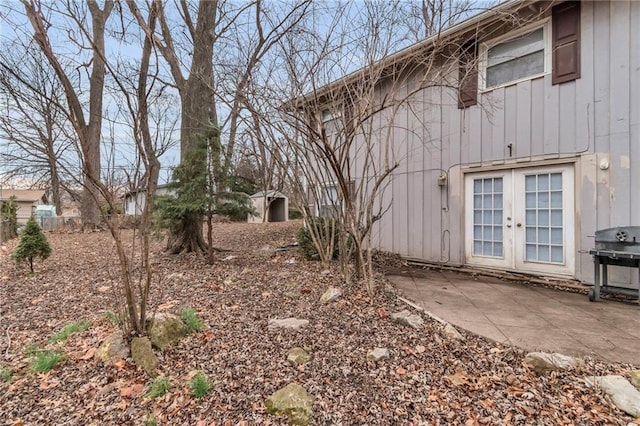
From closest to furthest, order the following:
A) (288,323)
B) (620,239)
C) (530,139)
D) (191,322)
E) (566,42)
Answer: (191,322) → (288,323) → (620,239) → (566,42) → (530,139)

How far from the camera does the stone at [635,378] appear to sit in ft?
7.05

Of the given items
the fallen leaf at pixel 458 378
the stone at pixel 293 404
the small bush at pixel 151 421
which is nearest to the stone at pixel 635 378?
the fallen leaf at pixel 458 378

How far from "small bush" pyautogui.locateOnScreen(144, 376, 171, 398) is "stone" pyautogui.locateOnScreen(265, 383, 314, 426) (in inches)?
29.2

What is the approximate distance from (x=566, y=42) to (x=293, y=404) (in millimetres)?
5669

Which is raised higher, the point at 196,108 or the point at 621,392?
the point at 196,108

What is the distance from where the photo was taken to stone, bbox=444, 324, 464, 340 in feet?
9.30

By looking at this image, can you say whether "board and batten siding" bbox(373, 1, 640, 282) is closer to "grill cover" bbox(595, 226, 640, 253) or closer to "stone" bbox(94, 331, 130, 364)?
"grill cover" bbox(595, 226, 640, 253)

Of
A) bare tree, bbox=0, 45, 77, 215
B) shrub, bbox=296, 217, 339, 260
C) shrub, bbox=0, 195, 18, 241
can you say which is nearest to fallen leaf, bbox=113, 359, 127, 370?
bare tree, bbox=0, 45, 77, 215

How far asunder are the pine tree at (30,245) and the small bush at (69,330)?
3.21 meters

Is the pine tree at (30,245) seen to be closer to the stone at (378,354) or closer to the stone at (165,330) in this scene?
the stone at (165,330)

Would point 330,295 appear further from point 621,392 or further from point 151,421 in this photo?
point 621,392

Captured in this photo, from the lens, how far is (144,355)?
255 cm

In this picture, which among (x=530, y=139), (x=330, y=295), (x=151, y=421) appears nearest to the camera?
(x=151, y=421)

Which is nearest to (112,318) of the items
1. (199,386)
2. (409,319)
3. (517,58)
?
(199,386)
